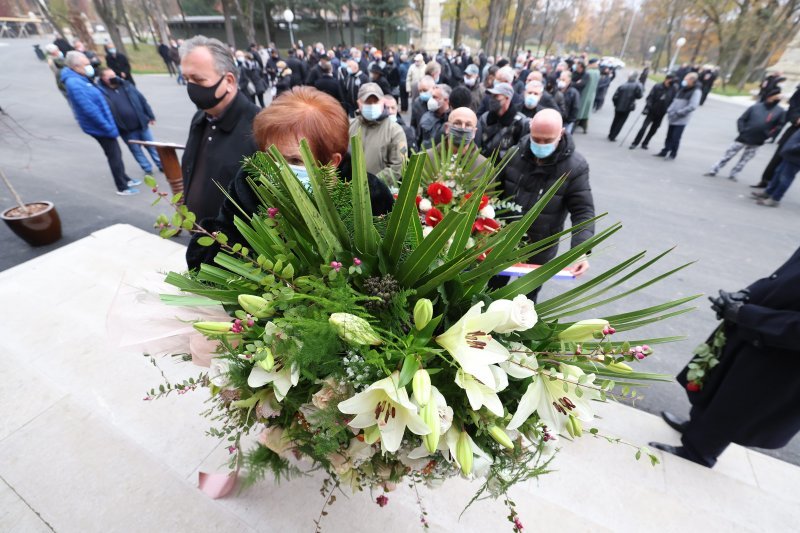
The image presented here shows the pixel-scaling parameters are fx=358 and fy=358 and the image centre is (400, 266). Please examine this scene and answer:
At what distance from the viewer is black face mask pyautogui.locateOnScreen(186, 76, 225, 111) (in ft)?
7.57

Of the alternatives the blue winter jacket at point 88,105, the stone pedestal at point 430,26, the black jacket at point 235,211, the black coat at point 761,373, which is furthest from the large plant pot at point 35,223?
the stone pedestal at point 430,26

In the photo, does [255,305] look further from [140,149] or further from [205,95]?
[140,149]

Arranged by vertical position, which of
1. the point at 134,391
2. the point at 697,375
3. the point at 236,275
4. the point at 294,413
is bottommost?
the point at 134,391

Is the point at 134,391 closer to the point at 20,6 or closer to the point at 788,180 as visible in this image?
the point at 788,180

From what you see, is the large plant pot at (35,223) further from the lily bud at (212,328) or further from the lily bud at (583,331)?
the lily bud at (583,331)

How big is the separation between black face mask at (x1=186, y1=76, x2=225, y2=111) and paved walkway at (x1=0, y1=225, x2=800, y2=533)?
1414mm

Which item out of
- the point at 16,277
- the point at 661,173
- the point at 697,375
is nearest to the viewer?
the point at 697,375

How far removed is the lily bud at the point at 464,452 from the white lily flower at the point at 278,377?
15.5 inches

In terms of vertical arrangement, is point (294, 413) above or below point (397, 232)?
below

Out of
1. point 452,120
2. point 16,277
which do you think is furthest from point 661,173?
point 16,277

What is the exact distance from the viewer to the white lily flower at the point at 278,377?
783mm

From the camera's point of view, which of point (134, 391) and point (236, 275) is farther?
point (134, 391)

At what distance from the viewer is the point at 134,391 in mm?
2164

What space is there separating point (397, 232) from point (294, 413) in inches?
22.1
